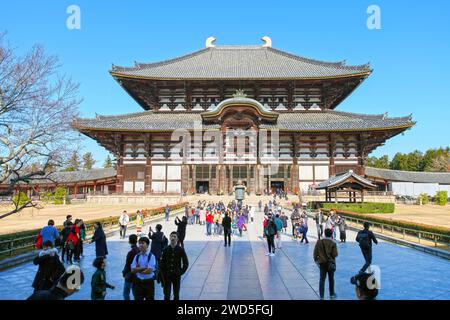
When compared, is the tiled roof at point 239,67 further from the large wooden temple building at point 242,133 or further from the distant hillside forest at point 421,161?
the distant hillside forest at point 421,161

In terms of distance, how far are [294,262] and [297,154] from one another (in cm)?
3472

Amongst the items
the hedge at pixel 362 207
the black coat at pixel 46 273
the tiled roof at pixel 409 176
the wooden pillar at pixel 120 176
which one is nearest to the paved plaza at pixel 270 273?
the black coat at pixel 46 273

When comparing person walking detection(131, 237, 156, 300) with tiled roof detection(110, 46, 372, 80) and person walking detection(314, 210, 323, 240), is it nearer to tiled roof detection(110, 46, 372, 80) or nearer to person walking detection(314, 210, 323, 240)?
person walking detection(314, 210, 323, 240)

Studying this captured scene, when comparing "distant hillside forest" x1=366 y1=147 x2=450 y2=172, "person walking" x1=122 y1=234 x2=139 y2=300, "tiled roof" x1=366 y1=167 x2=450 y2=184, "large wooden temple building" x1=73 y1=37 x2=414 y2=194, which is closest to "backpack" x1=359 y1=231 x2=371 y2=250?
"person walking" x1=122 y1=234 x2=139 y2=300

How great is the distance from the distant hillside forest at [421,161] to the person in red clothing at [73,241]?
9444cm

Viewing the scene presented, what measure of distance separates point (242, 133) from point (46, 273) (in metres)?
39.4

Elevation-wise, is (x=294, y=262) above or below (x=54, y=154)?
below

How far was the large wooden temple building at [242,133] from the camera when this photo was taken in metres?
44.3

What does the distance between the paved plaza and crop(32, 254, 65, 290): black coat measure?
1902 millimetres

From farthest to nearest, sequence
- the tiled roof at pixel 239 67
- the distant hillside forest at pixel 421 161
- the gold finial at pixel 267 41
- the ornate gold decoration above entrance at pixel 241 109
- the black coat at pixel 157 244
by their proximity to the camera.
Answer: the distant hillside forest at pixel 421 161 < the gold finial at pixel 267 41 < the tiled roof at pixel 239 67 < the ornate gold decoration above entrance at pixel 241 109 < the black coat at pixel 157 244

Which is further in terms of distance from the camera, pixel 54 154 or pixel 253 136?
pixel 253 136

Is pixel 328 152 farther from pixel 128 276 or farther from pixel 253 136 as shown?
pixel 128 276
